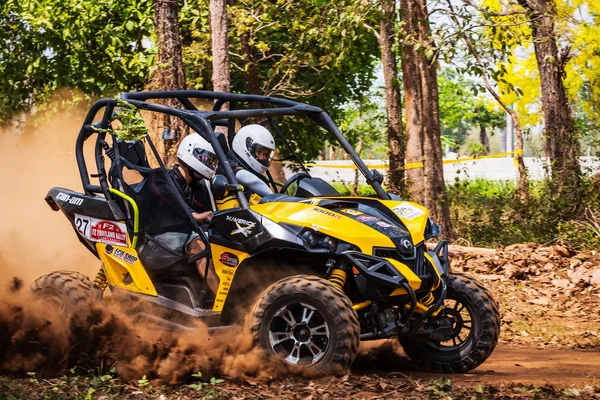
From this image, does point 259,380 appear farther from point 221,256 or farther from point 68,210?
point 68,210

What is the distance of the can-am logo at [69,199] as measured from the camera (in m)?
8.13

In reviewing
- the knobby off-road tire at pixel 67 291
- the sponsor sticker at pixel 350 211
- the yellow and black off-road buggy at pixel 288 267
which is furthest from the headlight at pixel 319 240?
the knobby off-road tire at pixel 67 291

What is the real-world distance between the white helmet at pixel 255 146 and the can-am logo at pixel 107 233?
1265 mm

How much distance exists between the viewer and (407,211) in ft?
23.9

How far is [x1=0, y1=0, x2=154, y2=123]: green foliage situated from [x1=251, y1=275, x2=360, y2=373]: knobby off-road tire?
1247cm

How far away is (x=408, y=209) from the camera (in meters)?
7.31

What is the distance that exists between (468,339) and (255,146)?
8.17 feet

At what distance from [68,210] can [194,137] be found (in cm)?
133

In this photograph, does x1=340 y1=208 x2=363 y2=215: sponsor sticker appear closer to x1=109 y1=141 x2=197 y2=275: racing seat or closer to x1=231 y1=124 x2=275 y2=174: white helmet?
x1=231 y1=124 x2=275 y2=174: white helmet

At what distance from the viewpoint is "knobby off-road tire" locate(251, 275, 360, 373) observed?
6.32m

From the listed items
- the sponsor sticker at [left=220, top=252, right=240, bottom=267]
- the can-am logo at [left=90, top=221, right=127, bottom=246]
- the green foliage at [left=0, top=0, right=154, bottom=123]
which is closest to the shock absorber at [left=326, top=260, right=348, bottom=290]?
the sponsor sticker at [left=220, top=252, right=240, bottom=267]

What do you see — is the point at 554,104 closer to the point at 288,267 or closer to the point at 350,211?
the point at 350,211

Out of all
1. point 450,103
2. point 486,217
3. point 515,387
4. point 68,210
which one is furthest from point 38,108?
point 450,103

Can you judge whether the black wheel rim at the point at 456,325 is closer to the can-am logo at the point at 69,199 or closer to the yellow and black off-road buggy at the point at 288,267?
the yellow and black off-road buggy at the point at 288,267
